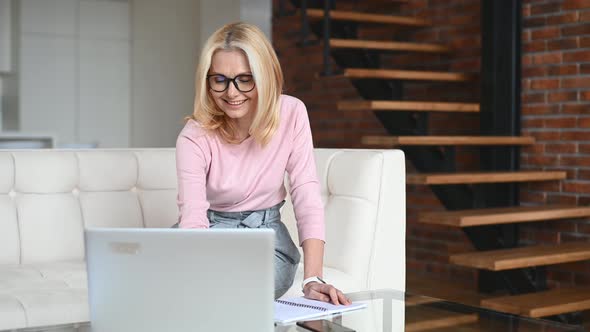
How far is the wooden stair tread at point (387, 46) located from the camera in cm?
420

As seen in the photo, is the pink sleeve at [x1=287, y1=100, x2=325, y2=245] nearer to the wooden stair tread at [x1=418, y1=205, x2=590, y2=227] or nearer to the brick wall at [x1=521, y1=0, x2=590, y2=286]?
the wooden stair tread at [x1=418, y1=205, x2=590, y2=227]

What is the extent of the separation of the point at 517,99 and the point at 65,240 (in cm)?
249

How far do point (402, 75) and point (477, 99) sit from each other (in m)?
0.55

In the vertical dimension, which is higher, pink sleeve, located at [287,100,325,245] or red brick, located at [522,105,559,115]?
red brick, located at [522,105,559,115]

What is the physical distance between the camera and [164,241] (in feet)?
4.01

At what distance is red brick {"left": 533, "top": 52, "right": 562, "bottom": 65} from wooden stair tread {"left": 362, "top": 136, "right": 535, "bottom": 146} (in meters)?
0.37

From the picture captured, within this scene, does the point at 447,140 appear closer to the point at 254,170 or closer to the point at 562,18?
the point at 562,18

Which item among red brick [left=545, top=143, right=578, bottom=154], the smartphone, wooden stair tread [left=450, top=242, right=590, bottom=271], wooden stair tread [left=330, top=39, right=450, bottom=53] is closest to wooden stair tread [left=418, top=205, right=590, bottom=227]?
wooden stair tread [left=450, top=242, right=590, bottom=271]

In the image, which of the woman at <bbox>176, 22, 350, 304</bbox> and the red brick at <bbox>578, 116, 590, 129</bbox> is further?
the red brick at <bbox>578, 116, 590, 129</bbox>

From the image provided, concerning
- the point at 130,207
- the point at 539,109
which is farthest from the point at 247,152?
the point at 539,109

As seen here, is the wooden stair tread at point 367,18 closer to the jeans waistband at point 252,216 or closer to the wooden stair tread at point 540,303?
the wooden stair tread at point 540,303

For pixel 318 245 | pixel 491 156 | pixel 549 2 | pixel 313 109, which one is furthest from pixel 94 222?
pixel 313 109

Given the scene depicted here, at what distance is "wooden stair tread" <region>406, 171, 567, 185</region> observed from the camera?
143 inches

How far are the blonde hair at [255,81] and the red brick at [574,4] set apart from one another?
2.43 meters
